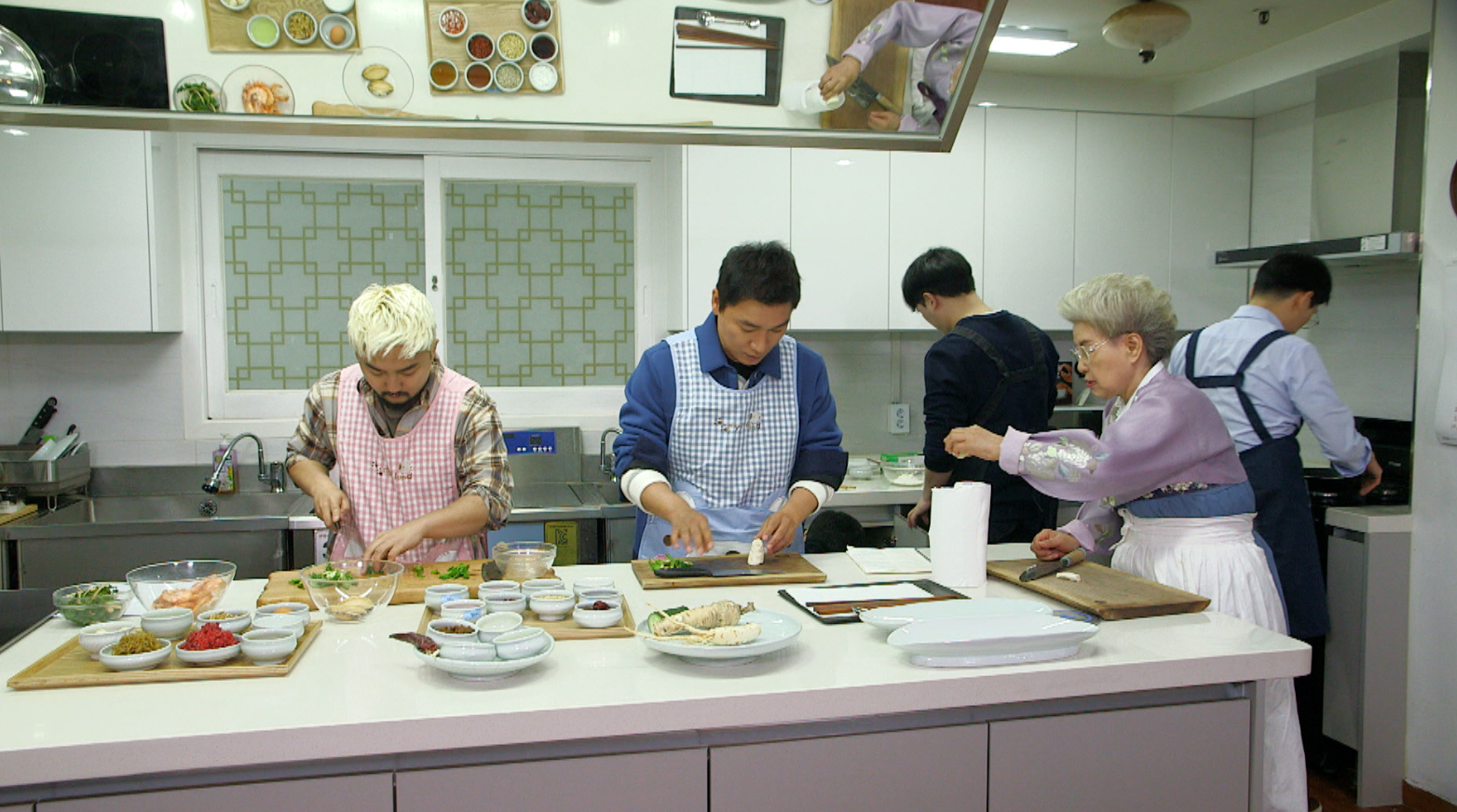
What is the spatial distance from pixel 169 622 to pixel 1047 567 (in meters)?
1.58

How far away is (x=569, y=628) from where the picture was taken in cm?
166

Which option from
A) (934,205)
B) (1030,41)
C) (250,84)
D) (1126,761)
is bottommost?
(1126,761)

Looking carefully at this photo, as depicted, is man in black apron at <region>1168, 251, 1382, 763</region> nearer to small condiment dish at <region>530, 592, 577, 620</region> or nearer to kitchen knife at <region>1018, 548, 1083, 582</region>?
kitchen knife at <region>1018, 548, 1083, 582</region>

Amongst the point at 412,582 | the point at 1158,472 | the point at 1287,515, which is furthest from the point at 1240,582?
the point at 412,582

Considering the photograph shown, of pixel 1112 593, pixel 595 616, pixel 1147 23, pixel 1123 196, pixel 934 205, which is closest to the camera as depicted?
pixel 595 616

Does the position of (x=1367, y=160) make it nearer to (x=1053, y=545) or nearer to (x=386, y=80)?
(x=1053, y=545)

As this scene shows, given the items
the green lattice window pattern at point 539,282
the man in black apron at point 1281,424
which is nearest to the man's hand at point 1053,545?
the man in black apron at point 1281,424

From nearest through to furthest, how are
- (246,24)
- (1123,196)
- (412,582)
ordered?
(246,24) < (412,582) < (1123,196)

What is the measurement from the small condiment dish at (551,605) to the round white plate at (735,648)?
6.8 inches

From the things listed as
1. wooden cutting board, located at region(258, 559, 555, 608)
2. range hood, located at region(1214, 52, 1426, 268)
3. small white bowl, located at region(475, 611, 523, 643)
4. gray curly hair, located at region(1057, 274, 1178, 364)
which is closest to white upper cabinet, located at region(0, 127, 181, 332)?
wooden cutting board, located at region(258, 559, 555, 608)

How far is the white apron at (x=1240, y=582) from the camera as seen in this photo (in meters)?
2.04

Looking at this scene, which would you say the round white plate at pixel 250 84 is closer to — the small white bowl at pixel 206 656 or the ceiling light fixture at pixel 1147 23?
the small white bowl at pixel 206 656

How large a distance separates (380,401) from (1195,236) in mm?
3589

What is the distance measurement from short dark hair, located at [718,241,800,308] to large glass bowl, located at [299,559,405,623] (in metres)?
0.93
